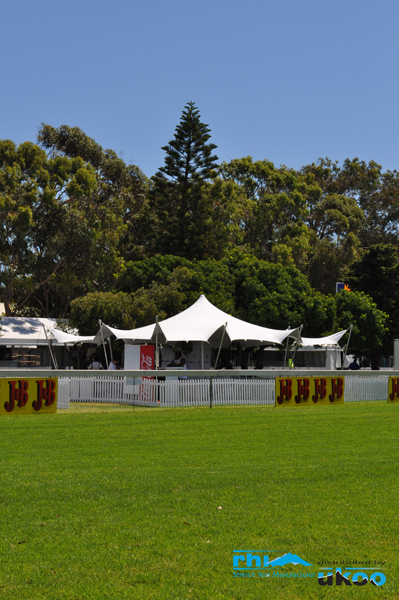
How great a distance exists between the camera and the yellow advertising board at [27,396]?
14492 mm

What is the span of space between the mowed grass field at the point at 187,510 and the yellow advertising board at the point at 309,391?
246 inches

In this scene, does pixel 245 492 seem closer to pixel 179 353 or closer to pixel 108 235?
pixel 179 353

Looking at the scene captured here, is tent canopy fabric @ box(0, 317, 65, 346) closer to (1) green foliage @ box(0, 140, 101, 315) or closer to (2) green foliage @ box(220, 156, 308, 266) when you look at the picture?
(1) green foliage @ box(0, 140, 101, 315)

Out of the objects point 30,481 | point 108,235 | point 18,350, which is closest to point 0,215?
point 108,235

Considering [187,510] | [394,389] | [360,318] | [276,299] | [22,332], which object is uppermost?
[276,299]

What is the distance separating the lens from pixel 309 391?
1828 centimetres

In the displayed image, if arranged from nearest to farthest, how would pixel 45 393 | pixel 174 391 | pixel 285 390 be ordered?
pixel 45 393 → pixel 285 390 → pixel 174 391

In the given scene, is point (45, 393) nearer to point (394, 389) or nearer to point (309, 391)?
point (309, 391)

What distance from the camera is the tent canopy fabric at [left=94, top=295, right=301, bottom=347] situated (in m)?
22.4

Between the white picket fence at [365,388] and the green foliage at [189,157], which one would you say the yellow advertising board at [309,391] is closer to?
the white picket fence at [365,388]

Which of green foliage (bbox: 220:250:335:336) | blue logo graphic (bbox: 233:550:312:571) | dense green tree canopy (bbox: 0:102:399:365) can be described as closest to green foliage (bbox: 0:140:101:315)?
dense green tree canopy (bbox: 0:102:399:365)

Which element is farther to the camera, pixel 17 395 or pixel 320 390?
pixel 320 390

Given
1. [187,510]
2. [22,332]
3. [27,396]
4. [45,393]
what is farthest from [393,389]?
[22,332]

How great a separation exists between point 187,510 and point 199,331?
17.2 metres
